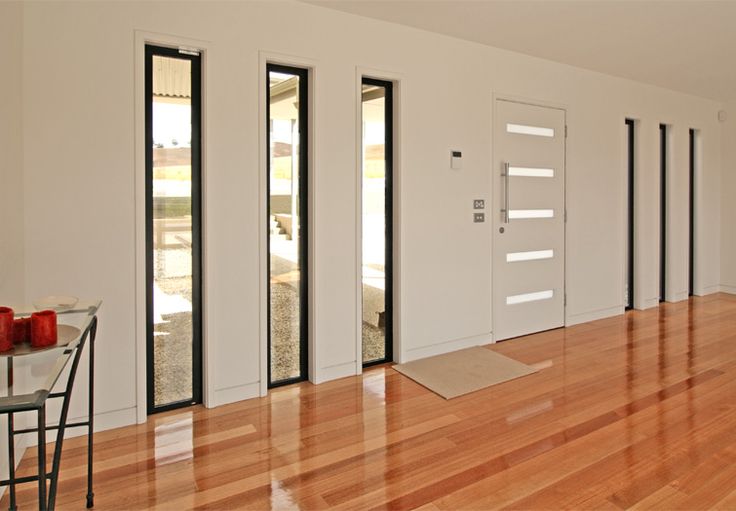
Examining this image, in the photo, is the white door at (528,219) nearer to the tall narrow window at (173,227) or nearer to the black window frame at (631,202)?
the black window frame at (631,202)

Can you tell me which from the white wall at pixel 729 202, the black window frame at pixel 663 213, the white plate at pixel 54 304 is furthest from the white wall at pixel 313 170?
the white wall at pixel 729 202

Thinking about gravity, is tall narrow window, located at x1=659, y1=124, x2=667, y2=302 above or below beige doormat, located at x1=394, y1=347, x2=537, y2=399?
above

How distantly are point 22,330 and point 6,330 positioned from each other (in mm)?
107

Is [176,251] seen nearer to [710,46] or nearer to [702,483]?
[702,483]

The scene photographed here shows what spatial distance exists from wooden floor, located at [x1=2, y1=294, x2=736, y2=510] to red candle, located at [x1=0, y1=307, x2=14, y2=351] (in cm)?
101

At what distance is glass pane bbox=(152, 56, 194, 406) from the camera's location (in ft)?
10.8

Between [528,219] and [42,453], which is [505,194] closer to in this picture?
[528,219]

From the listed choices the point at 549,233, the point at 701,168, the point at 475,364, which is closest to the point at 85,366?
the point at 475,364

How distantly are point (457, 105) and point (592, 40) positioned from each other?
1278mm

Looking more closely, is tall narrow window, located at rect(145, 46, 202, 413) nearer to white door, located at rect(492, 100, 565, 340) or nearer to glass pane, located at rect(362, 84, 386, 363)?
glass pane, located at rect(362, 84, 386, 363)

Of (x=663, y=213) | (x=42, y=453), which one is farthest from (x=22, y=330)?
(x=663, y=213)

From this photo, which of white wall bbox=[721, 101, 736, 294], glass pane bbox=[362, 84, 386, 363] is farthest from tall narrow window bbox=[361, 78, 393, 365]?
white wall bbox=[721, 101, 736, 294]

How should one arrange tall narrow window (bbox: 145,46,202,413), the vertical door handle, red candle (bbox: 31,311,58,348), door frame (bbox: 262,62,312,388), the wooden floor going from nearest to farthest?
red candle (bbox: 31,311,58,348)
the wooden floor
tall narrow window (bbox: 145,46,202,413)
door frame (bbox: 262,62,312,388)
the vertical door handle

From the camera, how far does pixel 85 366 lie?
9.98ft
